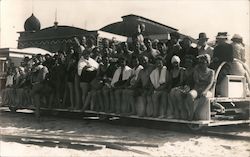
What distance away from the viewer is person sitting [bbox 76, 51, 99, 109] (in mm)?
9125

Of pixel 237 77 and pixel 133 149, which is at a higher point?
pixel 237 77

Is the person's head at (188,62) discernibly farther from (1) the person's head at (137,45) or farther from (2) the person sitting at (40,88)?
(2) the person sitting at (40,88)

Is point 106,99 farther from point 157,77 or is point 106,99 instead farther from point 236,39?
point 236,39

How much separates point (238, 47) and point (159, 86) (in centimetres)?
187

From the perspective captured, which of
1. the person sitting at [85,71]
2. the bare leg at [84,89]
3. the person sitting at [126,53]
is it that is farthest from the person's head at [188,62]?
the bare leg at [84,89]

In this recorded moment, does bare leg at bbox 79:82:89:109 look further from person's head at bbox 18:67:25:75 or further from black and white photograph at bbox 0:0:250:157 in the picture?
person's head at bbox 18:67:25:75

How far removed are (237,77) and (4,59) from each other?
44.6 ft

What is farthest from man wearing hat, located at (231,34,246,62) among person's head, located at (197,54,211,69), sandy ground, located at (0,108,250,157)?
sandy ground, located at (0,108,250,157)

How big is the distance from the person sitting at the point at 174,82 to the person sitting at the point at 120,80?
1114mm

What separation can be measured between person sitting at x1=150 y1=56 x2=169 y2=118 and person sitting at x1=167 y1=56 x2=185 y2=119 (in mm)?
102

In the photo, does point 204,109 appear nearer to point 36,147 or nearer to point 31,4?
point 36,147

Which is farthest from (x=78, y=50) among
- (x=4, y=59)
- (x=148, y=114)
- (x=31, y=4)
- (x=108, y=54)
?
(x=4, y=59)

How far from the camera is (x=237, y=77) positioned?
777 cm

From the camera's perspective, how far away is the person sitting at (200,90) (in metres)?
7.02
